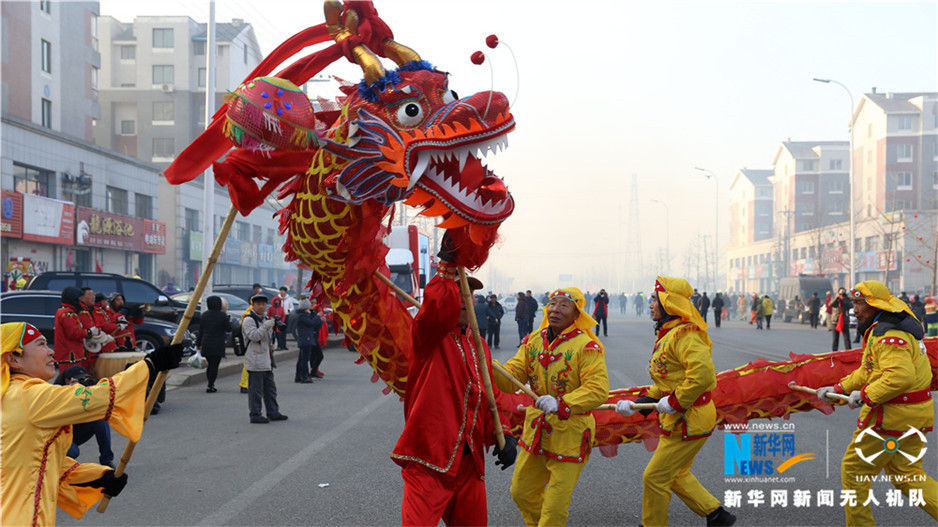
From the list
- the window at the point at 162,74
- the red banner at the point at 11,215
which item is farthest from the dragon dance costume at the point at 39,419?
the window at the point at 162,74

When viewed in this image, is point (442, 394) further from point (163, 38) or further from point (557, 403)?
point (163, 38)

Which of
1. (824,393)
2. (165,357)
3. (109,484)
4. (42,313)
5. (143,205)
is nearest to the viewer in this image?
(165,357)

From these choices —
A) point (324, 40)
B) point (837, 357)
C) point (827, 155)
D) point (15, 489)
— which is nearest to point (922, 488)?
point (837, 357)

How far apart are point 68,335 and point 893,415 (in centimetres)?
854

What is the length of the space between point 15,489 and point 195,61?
54.7 metres

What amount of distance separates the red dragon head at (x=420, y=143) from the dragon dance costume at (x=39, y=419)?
133 centimetres

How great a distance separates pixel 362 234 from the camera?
13.0ft

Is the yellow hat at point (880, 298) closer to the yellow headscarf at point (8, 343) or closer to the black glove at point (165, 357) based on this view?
the black glove at point (165, 357)

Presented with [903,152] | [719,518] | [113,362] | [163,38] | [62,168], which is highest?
[163,38]

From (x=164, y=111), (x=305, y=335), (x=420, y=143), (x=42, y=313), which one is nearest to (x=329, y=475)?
(x=420, y=143)

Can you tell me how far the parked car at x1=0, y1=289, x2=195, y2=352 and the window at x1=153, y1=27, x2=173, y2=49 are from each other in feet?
143

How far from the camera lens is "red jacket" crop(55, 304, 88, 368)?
8891mm

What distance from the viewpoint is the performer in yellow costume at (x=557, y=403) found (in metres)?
4.59

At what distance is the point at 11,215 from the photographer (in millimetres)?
24047
